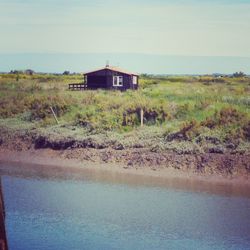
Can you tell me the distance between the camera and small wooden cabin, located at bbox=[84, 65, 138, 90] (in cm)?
4503

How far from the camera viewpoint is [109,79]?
148 ft

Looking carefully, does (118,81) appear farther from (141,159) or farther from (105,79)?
(141,159)

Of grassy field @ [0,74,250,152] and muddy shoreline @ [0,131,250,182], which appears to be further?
grassy field @ [0,74,250,152]

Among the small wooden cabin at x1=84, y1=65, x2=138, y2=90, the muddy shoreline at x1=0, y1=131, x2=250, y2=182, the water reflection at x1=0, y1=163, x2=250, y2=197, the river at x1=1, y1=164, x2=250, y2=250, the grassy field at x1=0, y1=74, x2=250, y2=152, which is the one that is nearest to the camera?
the river at x1=1, y1=164, x2=250, y2=250

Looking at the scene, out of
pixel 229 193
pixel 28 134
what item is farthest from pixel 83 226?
pixel 28 134

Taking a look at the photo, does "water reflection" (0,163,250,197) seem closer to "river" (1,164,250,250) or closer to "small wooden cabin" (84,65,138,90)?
"river" (1,164,250,250)

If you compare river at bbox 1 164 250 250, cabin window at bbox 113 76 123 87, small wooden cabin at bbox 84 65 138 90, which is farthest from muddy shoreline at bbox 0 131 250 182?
cabin window at bbox 113 76 123 87

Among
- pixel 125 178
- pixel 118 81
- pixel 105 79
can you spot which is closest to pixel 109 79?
pixel 105 79

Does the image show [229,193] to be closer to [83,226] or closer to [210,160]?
[210,160]

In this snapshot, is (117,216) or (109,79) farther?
(109,79)

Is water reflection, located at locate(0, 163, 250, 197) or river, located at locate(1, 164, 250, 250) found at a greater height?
water reflection, located at locate(0, 163, 250, 197)

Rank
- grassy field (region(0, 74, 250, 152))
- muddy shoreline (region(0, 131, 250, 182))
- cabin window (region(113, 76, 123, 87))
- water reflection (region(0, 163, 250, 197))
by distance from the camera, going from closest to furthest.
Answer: water reflection (region(0, 163, 250, 197)), muddy shoreline (region(0, 131, 250, 182)), grassy field (region(0, 74, 250, 152)), cabin window (region(113, 76, 123, 87))

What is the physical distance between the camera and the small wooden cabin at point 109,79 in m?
45.0

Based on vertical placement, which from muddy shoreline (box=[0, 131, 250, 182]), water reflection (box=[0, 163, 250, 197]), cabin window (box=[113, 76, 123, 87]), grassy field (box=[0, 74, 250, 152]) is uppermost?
cabin window (box=[113, 76, 123, 87])
